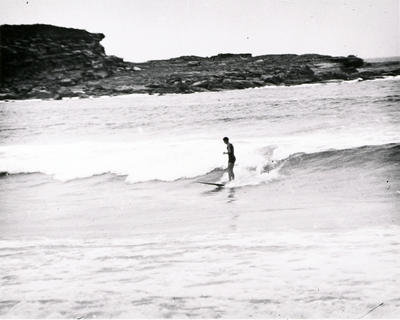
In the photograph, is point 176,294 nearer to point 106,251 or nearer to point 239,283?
point 239,283

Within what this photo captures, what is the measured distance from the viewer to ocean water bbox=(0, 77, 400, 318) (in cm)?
351

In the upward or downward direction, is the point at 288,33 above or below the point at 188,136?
above

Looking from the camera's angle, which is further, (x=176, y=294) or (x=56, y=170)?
(x=56, y=170)

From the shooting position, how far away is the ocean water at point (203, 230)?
11.5 feet

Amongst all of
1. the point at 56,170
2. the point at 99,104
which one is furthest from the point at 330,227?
the point at 99,104

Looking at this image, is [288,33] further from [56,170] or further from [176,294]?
[56,170]

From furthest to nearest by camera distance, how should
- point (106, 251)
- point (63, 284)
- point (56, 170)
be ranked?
point (56, 170), point (106, 251), point (63, 284)

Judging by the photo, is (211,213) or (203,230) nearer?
(203,230)

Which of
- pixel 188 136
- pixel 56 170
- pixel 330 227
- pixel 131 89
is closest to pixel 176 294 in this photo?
pixel 330 227

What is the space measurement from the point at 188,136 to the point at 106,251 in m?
15.1

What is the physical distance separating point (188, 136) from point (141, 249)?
49.5 ft

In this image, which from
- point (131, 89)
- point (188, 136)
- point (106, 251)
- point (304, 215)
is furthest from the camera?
point (131, 89)

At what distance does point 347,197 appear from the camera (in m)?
7.73

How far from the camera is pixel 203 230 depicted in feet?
A: 19.6
